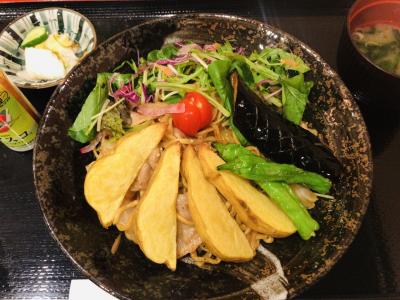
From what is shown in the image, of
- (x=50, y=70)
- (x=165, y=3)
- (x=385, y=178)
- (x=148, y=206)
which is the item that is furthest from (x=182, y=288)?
(x=165, y=3)

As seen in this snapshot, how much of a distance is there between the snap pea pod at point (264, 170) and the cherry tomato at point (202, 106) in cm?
17

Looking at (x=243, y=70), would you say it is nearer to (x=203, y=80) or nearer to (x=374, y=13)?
(x=203, y=80)

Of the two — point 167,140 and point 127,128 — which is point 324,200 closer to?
point 167,140

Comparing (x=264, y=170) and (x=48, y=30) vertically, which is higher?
(x=48, y=30)

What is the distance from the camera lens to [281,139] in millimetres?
1731

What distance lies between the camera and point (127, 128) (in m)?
1.92

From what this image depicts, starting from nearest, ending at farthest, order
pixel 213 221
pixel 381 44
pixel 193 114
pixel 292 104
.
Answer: pixel 213 221 < pixel 193 114 < pixel 292 104 < pixel 381 44

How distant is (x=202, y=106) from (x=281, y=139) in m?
0.40

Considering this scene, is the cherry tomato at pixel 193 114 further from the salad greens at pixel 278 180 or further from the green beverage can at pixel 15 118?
the green beverage can at pixel 15 118

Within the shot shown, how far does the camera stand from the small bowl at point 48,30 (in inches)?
88.6

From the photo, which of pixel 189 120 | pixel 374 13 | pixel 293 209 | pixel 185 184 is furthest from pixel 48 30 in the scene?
pixel 374 13

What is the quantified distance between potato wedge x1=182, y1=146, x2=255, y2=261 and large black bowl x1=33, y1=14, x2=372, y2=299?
0.36 ft

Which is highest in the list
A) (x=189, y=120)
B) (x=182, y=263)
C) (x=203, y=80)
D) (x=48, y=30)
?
(x=48, y=30)

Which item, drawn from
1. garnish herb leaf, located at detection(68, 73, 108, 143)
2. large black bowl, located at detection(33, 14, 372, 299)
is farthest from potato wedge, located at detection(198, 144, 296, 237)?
garnish herb leaf, located at detection(68, 73, 108, 143)
